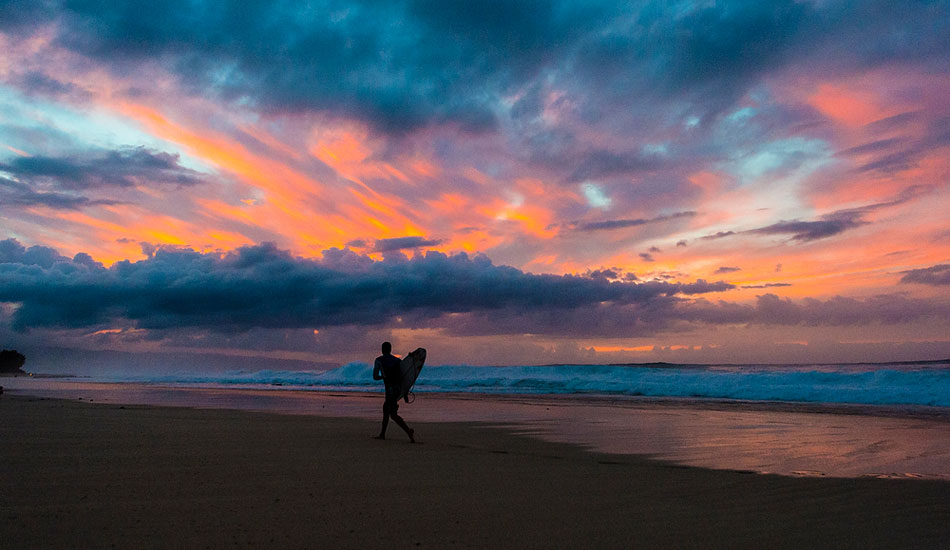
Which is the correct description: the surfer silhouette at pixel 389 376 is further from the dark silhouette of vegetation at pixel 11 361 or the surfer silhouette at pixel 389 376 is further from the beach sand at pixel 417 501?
the dark silhouette of vegetation at pixel 11 361

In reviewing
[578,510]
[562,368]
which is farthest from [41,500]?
[562,368]

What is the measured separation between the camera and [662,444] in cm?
1135

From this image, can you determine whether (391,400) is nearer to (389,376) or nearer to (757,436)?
(389,376)

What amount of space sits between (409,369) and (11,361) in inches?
5659

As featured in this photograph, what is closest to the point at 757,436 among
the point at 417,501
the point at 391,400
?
the point at 391,400

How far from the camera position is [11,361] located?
12006 cm

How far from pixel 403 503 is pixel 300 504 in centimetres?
100

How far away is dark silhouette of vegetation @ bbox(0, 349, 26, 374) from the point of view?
117 metres

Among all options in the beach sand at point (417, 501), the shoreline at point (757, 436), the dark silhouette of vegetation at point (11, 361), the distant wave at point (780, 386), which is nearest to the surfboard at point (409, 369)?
the beach sand at point (417, 501)

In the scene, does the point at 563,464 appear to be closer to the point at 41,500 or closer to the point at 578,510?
the point at 578,510

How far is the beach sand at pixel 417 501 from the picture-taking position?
4.70 m

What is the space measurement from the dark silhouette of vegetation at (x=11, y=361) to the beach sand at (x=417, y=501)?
454ft

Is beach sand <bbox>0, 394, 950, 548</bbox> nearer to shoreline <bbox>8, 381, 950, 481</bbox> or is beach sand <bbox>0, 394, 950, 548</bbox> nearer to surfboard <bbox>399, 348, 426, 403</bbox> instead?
shoreline <bbox>8, 381, 950, 481</bbox>

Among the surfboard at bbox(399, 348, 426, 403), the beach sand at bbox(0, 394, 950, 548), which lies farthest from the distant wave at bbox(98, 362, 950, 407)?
the beach sand at bbox(0, 394, 950, 548)
